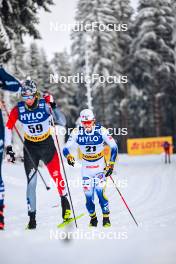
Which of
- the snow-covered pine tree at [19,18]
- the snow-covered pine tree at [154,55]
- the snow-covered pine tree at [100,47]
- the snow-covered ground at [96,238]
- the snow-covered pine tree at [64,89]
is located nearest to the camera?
the snow-covered ground at [96,238]

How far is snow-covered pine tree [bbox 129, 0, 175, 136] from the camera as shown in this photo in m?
27.3

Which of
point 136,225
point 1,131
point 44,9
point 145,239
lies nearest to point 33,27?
point 44,9

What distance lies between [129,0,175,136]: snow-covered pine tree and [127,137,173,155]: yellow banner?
180 centimetres

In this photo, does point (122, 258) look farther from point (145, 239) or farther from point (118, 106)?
point (118, 106)

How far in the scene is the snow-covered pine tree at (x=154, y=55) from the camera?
27.3 metres

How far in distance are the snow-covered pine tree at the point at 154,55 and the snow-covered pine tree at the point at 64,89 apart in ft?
25.1

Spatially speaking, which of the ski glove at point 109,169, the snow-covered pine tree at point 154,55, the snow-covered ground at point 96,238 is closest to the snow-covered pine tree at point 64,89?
the snow-covered pine tree at point 154,55

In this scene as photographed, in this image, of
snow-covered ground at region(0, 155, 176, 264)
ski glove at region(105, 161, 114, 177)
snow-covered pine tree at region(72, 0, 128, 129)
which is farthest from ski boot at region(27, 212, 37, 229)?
snow-covered pine tree at region(72, 0, 128, 129)

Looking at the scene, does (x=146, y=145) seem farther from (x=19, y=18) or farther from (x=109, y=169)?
(x=109, y=169)

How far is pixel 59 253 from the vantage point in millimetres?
4723

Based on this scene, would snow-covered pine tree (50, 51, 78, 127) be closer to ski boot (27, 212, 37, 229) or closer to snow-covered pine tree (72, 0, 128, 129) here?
snow-covered pine tree (72, 0, 128, 129)

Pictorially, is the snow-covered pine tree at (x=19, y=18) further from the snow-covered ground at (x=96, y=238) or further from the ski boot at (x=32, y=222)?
the ski boot at (x=32, y=222)

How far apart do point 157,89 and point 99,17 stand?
8.12 m

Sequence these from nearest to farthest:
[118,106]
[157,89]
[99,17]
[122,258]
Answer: [122,258]
[99,17]
[157,89]
[118,106]
